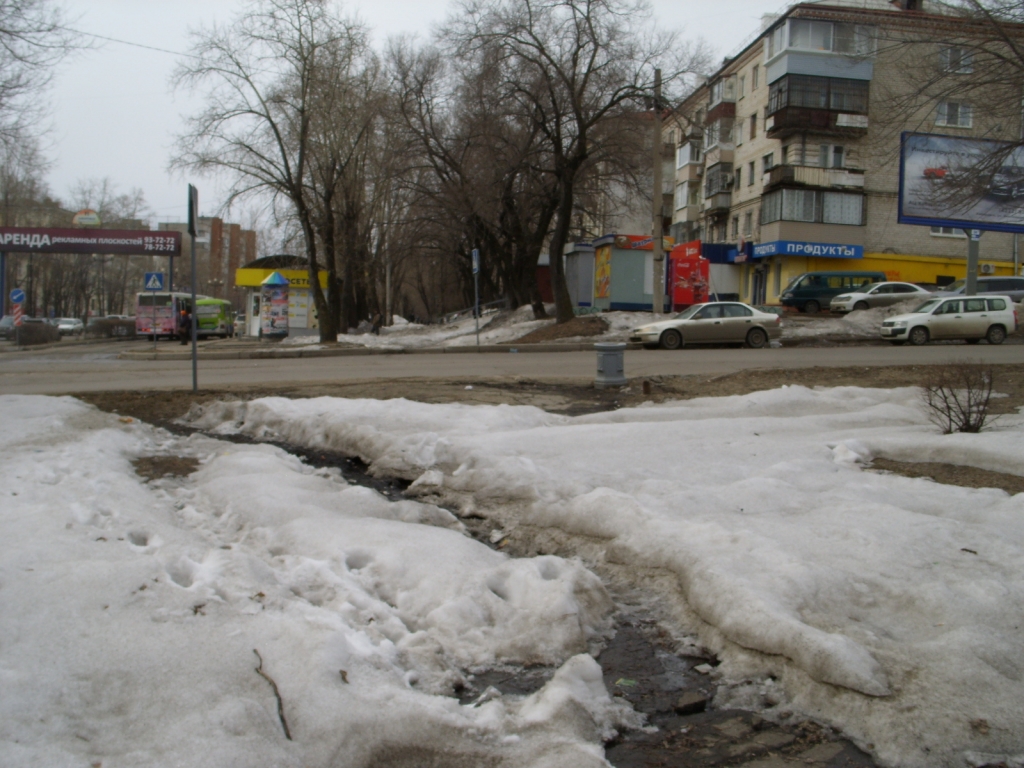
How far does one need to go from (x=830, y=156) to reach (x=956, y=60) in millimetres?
31720

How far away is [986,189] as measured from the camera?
52.1 feet

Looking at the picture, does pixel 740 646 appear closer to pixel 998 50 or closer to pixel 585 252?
pixel 998 50

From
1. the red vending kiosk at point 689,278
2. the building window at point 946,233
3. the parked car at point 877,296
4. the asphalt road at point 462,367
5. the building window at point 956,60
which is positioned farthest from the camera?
the building window at point 946,233

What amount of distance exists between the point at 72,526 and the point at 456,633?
2.25 meters

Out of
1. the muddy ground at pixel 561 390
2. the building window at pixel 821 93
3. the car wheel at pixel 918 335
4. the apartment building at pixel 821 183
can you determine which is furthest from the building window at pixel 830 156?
the muddy ground at pixel 561 390

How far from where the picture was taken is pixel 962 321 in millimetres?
23078

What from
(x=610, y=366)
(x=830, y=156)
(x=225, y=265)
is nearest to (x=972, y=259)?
(x=830, y=156)

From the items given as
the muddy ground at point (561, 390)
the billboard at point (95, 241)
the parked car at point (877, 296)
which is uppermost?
the billboard at point (95, 241)

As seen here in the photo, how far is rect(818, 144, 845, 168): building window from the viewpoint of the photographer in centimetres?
4384

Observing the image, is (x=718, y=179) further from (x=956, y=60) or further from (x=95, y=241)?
(x=956, y=60)

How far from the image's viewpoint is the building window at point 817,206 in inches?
1692

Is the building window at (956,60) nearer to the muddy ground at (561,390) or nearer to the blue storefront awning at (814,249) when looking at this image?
the muddy ground at (561,390)

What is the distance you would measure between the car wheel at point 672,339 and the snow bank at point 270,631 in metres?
17.9

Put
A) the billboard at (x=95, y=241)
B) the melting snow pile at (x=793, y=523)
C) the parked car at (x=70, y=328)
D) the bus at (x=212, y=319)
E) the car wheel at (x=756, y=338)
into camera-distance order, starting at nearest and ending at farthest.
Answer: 1. the melting snow pile at (x=793, y=523)
2. the car wheel at (x=756, y=338)
3. the billboard at (x=95, y=241)
4. the bus at (x=212, y=319)
5. the parked car at (x=70, y=328)
